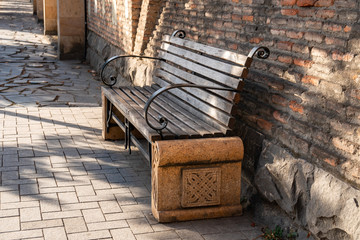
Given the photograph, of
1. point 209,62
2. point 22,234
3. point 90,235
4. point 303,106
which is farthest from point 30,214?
point 303,106

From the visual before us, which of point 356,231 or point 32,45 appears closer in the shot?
point 356,231

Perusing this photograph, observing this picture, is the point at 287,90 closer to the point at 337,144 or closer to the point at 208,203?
the point at 337,144

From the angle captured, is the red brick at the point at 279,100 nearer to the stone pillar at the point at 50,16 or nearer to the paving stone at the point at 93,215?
the paving stone at the point at 93,215

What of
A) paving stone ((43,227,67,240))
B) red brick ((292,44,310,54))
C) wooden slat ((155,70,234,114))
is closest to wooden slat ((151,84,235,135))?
wooden slat ((155,70,234,114))

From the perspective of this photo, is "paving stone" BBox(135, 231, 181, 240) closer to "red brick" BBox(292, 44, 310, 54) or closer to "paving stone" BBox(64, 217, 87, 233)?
"paving stone" BBox(64, 217, 87, 233)

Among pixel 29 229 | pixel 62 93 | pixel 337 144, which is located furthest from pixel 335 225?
pixel 62 93

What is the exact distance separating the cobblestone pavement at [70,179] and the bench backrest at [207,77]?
2.62 ft

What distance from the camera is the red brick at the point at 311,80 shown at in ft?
11.1

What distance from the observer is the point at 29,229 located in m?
3.53

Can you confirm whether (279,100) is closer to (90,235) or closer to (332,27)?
(332,27)

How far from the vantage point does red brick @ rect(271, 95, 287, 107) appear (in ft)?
12.1

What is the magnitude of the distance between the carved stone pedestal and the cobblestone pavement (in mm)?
94

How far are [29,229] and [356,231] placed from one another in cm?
217

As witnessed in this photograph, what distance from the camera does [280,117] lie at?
3.73m
